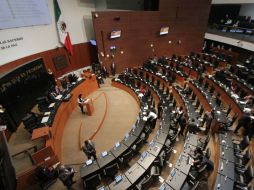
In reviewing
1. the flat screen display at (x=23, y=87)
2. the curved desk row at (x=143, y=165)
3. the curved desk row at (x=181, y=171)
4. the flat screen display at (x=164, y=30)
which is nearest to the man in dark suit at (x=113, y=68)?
the flat screen display at (x=23, y=87)

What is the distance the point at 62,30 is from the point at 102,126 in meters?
8.35

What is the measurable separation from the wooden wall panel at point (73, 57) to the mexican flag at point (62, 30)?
0.51m

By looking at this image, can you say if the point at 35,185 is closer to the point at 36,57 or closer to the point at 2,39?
the point at 2,39

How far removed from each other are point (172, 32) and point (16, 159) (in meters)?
16.5

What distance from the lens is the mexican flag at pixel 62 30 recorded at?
41.4 ft

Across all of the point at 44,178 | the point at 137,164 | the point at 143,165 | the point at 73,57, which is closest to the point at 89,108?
the point at 44,178

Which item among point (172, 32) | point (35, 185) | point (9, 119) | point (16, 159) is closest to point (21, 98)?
point (9, 119)

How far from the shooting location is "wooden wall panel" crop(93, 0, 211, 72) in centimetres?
1480

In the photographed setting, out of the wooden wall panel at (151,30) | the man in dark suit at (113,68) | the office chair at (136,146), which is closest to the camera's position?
the office chair at (136,146)

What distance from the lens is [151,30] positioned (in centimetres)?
1664

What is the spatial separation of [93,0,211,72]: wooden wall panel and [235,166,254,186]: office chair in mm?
12747

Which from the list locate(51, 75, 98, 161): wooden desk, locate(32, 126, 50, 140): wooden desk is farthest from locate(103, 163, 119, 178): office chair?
locate(32, 126, 50, 140): wooden desk

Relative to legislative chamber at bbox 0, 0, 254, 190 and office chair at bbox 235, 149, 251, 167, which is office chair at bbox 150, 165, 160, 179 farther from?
office chair at bbox 235, 149, 251, 167

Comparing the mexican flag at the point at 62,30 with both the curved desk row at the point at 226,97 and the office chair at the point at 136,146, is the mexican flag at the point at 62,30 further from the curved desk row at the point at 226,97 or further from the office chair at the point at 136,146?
the curved desk row at the point at 226,97
